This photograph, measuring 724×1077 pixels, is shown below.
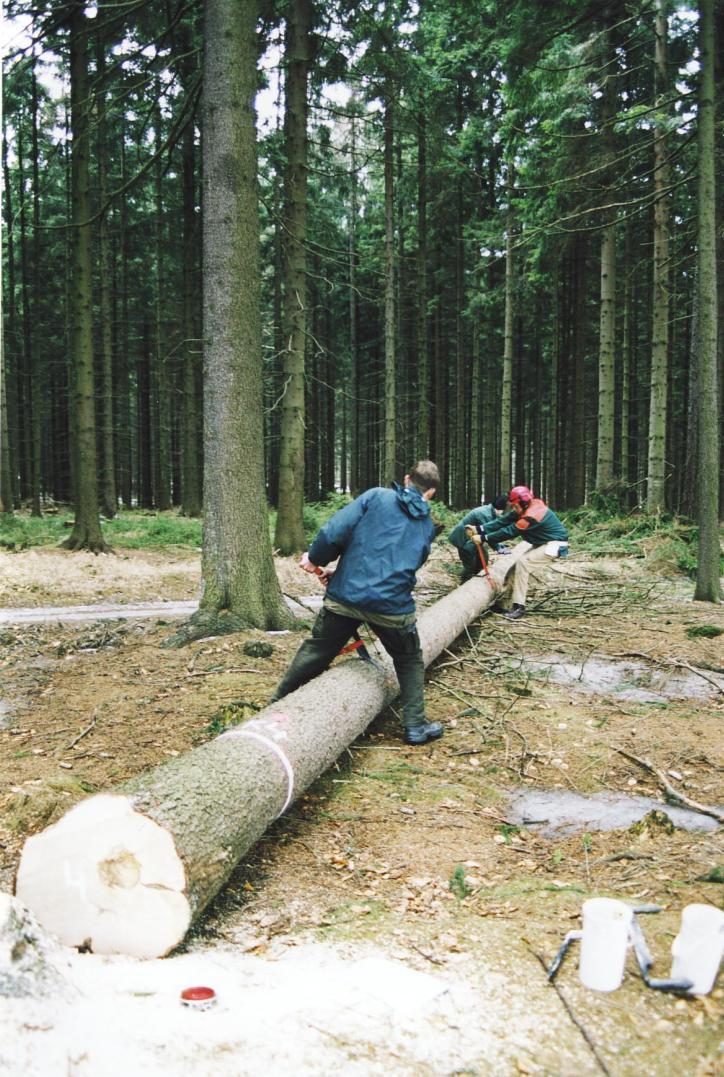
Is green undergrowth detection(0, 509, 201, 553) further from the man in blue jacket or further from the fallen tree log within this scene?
the fallen tree log

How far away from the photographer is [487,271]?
27047mm

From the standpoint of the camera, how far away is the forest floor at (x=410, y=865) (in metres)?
2.31

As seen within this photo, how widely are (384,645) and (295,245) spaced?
954 centimetres

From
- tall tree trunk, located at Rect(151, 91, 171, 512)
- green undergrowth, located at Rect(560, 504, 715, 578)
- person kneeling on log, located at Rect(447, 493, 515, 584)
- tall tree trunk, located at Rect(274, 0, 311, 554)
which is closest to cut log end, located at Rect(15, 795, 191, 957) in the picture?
person kneeling on log, located at Rect(447, 493, 515, 584)

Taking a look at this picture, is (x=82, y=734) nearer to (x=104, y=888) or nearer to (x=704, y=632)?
(x=104, y=888)

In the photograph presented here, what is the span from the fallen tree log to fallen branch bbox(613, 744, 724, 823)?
7.60 ft

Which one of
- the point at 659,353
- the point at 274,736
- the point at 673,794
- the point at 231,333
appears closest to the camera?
the point at 274,736

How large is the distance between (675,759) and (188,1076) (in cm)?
412

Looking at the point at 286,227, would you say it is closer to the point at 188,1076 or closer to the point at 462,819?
the point at 462,819

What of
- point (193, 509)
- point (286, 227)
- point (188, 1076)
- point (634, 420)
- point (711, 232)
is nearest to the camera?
point (188, 1076)

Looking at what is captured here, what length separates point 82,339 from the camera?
45.4 feet

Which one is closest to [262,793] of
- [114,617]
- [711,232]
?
[114,617]

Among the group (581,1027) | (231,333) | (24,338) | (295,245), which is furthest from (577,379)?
(581,1027)

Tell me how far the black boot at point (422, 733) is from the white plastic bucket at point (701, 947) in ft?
10.1
